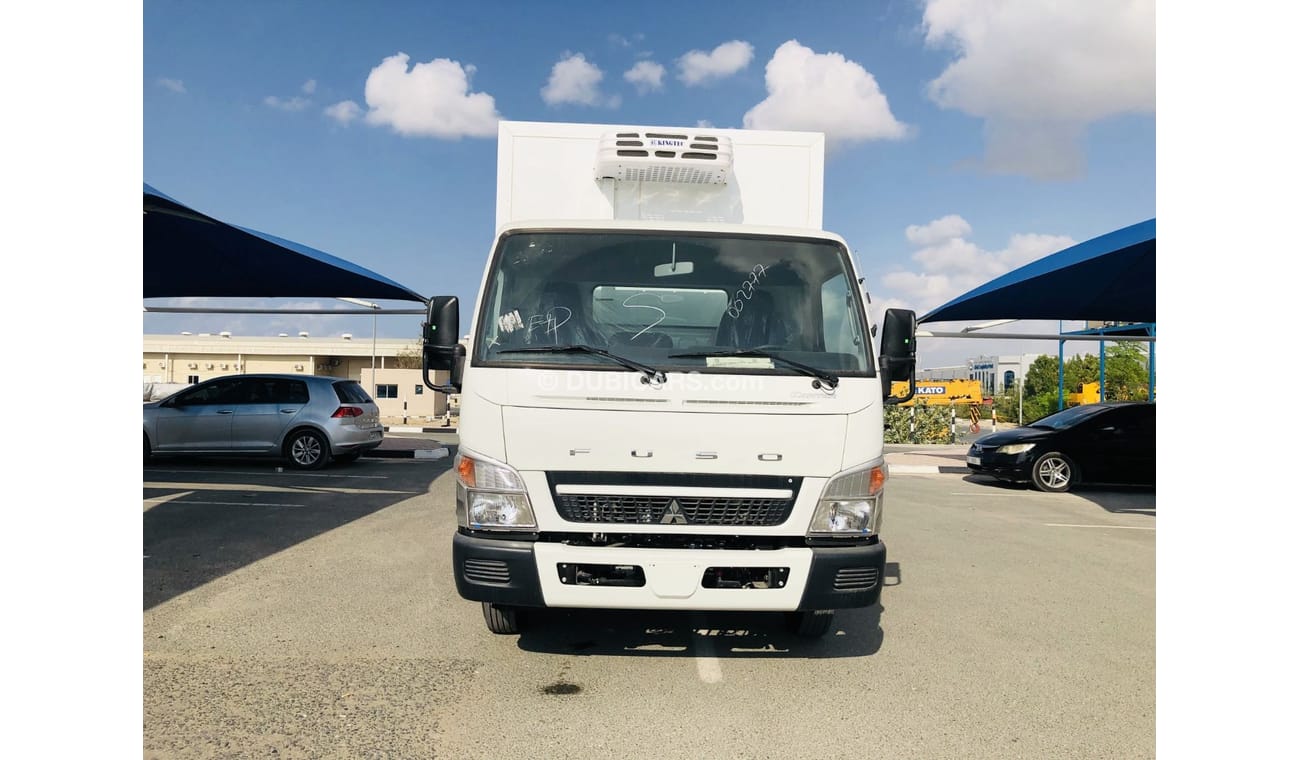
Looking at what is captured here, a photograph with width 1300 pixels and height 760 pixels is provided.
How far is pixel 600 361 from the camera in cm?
437

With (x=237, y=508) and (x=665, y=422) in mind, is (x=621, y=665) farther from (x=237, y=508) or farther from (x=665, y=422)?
(x=237, y=508)

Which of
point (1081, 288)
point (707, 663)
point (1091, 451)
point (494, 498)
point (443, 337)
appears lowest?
point (707, 663)

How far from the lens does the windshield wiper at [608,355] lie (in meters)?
4.28

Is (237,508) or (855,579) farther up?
(855,579)

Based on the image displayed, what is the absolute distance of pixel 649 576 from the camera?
412 centimetres

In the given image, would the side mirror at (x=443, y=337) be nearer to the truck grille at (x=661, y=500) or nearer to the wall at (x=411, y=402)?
the truck grille at (x=661, y=500)

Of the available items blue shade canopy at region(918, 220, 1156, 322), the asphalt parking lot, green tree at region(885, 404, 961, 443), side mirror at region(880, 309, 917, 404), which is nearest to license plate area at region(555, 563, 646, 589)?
the asphalt parking lot

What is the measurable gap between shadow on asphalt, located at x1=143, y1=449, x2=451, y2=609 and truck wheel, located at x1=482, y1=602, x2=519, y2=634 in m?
2.47

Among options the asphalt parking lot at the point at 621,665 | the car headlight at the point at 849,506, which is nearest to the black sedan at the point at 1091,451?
the asphalt parking lot at the point at 621,665

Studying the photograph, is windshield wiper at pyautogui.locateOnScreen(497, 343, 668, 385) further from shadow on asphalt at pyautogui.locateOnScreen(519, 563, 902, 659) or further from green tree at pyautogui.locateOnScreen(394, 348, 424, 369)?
green tree at pyautogui.locateOnScreen(394, 348, 424, 369)

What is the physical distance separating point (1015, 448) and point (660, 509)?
10890 millimetres

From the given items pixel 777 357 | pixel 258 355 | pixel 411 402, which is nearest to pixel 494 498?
pixel 777 357

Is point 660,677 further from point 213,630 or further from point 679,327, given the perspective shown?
point 213,630

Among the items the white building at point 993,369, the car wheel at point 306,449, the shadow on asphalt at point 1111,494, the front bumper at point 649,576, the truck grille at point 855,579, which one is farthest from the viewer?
the white building at point 993,369
